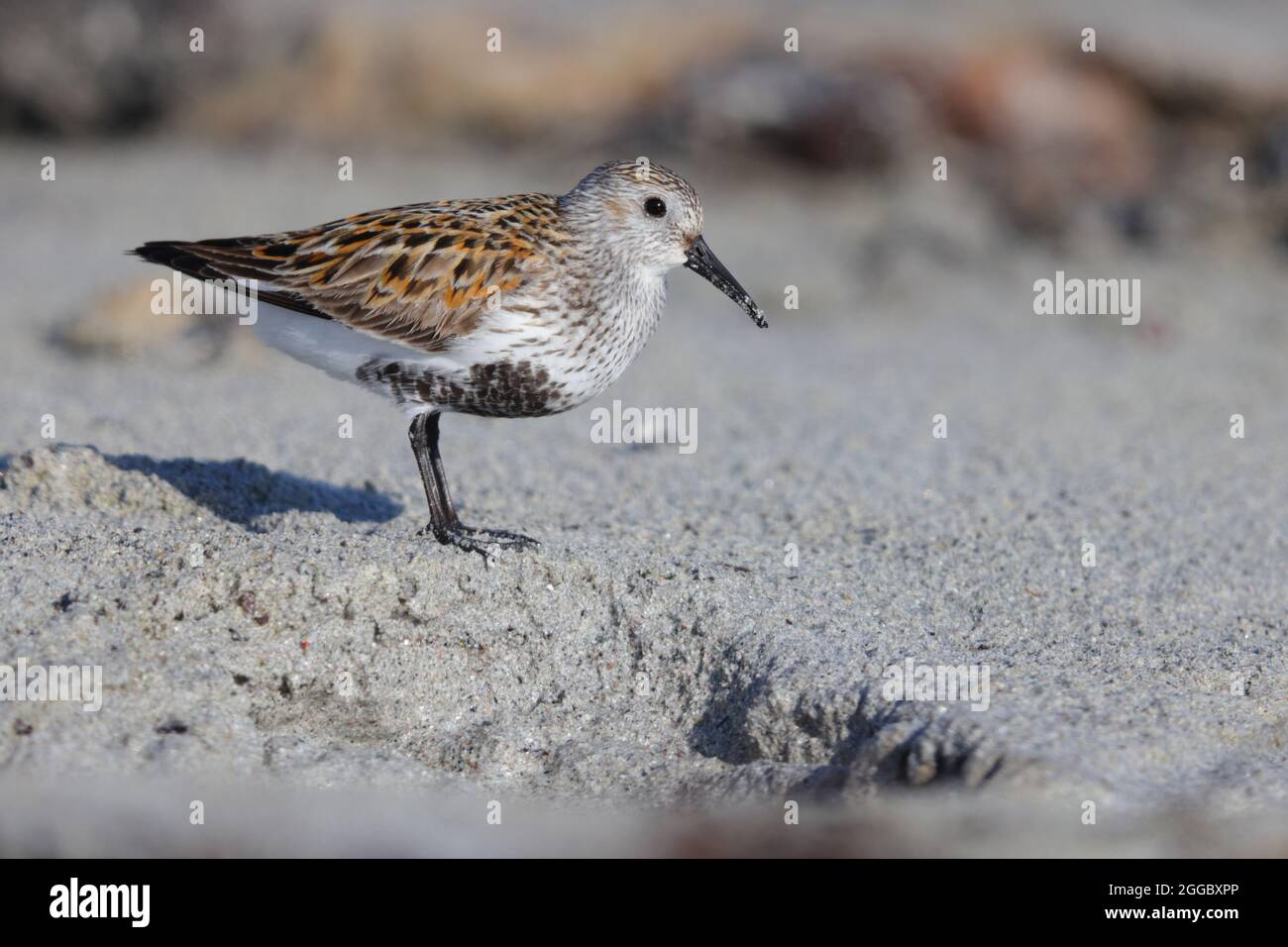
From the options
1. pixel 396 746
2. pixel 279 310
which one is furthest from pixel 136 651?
pixel 279 310

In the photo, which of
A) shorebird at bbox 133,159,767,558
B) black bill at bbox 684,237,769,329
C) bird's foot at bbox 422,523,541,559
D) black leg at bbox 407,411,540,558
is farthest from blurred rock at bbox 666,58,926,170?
bird's foot at bbox 422,523,541,559

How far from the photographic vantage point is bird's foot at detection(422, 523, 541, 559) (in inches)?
201

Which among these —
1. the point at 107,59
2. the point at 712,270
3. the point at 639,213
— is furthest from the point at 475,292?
the point at 107,59

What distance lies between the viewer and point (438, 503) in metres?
5.43

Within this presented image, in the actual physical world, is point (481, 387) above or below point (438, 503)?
above

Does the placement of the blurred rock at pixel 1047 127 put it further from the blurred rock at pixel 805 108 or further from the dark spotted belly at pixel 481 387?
the dark spotted belly at pixel 481 387

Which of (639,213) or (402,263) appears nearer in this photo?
(402,263)

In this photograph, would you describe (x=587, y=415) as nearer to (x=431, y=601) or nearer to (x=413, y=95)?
(x=431, y=601)

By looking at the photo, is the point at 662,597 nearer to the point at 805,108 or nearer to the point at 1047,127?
the point at 805,108

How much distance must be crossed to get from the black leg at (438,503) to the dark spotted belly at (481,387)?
0.44 ft

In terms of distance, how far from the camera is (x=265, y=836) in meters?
3.74

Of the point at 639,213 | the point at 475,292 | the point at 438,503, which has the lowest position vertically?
the point at 438,503

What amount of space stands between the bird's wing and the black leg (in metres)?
0.39

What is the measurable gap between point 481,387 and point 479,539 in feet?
1.77
